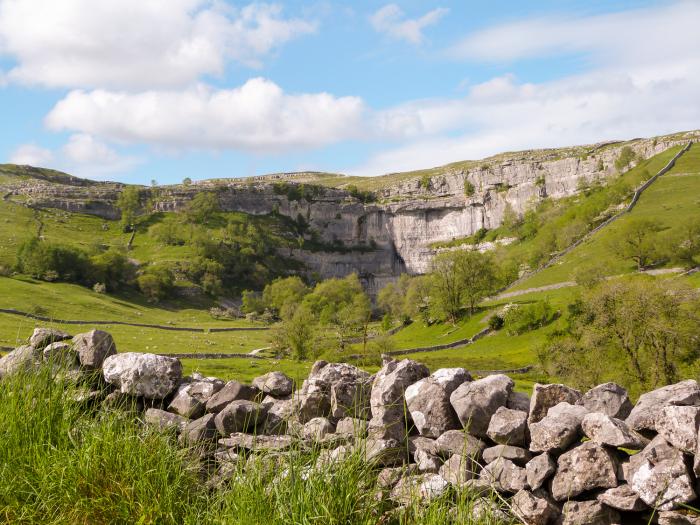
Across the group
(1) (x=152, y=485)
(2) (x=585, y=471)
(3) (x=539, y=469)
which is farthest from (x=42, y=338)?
(2) (x=585, y=471)

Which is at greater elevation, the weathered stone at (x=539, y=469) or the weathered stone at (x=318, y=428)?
the weathered stone at (x=318, y=428)

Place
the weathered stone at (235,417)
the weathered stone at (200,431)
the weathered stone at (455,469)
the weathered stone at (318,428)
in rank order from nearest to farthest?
the weathered stone at (455,469)
the weathered stone at (318,428)
the weathered stone at (200,431)
the weathered stone at (235,417)

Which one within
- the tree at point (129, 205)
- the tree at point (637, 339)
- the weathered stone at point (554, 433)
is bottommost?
the tree at point (637, 339)

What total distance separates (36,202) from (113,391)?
19073cm

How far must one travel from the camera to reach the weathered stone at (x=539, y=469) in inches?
244

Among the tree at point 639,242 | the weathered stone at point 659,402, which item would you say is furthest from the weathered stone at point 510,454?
the tree at point 639,242

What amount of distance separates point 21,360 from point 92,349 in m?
1.04

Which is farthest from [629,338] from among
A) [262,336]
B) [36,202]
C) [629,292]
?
A: [36,202]

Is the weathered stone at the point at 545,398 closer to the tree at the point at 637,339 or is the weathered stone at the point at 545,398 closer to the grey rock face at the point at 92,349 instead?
the grey rock face at the point at 92,349

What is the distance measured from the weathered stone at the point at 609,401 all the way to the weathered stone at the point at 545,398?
170mm

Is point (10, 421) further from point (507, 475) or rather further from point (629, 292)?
point (629, 292)

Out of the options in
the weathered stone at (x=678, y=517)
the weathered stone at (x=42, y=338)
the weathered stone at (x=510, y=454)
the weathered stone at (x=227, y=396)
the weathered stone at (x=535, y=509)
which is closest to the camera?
the weathered stone at (x=678, y=517)

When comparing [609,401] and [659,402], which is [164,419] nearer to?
[609,401]

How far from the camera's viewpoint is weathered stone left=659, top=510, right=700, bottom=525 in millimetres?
5465
